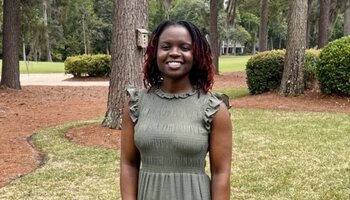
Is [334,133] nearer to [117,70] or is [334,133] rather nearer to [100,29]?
[117,70]

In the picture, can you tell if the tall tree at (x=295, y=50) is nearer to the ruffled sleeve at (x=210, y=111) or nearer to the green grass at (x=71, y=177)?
the green grass at (x=71, y=177)

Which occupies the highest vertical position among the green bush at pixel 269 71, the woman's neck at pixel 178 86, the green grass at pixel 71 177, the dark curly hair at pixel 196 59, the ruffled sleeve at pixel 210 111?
the dark curly hair at pixel 196 59

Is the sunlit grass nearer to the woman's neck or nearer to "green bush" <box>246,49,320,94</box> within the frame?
the woman's neck

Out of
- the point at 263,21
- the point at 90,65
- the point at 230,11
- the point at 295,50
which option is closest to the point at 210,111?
the point at 295,50

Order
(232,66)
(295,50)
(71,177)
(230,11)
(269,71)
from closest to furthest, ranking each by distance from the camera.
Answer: (71,177) → (295,50) → (269,71) → (230,11) → (232,66)

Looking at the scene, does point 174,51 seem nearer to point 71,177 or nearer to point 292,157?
point 71,177

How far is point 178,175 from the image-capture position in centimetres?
190

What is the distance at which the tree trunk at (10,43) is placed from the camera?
51.0ft

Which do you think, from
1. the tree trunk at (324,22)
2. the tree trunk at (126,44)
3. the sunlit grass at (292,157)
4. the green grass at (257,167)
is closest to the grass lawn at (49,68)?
the tree trunk at (324,22)

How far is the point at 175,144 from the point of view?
1863 millimetres

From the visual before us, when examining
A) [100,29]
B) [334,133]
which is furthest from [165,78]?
[100,29]

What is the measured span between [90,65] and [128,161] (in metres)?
22.2

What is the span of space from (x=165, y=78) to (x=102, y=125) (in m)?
6.33

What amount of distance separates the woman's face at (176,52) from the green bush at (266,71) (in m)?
11.3
